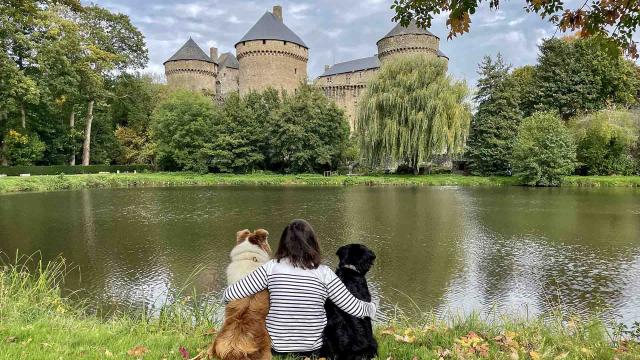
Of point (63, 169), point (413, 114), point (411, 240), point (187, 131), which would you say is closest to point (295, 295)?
point (411, 240)

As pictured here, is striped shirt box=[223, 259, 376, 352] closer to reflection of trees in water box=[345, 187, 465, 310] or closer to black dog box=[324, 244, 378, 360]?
black dog box=[324, 244, 378, 360]

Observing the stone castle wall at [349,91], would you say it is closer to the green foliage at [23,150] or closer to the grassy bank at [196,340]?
the green foliage at [23,150]

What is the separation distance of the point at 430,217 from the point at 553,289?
21.0 ft

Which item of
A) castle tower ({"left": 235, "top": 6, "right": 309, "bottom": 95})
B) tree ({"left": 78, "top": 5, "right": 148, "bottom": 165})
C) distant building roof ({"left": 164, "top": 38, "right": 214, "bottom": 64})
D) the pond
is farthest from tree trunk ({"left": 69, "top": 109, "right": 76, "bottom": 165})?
the pond

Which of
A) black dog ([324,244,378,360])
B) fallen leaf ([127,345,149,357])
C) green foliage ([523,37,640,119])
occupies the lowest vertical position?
fallen leaf ([127,345,149,357])

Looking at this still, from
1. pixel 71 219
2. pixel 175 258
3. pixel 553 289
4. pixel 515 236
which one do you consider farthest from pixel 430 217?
pixel 71 219

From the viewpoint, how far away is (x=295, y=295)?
2.64m

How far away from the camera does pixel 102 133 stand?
1353 inches

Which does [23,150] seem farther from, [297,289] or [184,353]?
[297,289]

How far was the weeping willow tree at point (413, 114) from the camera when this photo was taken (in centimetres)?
2489

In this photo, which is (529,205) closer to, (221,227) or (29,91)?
(221,227)

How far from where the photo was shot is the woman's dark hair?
2572 millimetres

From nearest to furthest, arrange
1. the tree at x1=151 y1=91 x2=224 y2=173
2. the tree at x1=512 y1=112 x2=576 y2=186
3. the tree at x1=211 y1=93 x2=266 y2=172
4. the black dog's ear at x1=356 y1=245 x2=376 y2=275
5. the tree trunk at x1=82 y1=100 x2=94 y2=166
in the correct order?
1. the black dog's ear at x1=356 y1=245 x2=376 y2=275
2. the tree at x1=512 y1=112 x2=576 y2=186
3. the tree trunk at x1=82 y1=100 x2=94 y2=166
4. the tree at x1=211 y1=93 x2=266 y2=172
5. the tree at x1=151 y1=91 x2=224 y2=173

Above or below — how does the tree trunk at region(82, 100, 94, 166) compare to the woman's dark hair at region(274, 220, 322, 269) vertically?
above
